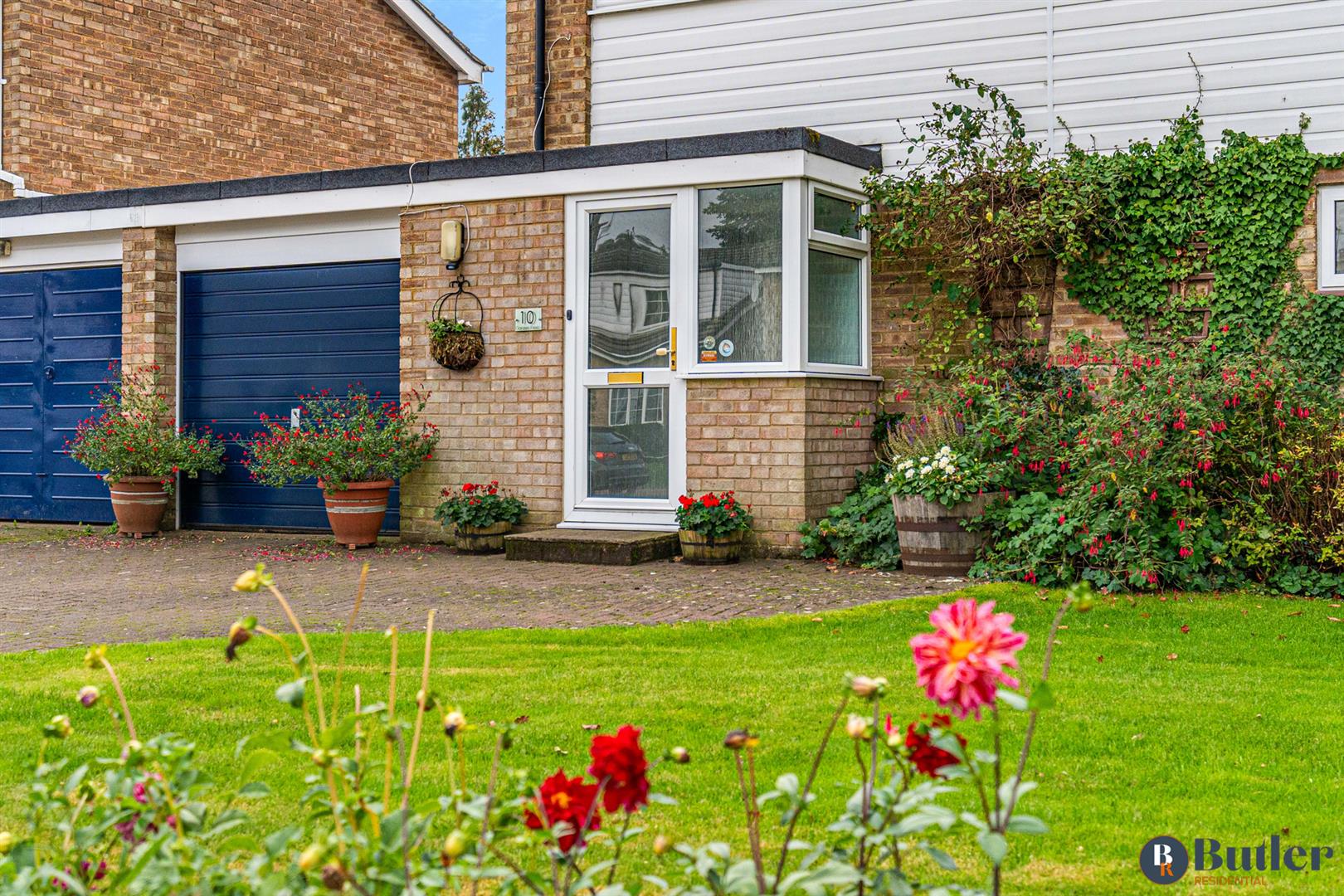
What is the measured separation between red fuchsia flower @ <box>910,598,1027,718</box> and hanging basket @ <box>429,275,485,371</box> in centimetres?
900

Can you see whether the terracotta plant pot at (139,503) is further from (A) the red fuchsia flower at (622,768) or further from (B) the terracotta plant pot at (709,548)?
(A) the red fuchsia flower at (622,768)

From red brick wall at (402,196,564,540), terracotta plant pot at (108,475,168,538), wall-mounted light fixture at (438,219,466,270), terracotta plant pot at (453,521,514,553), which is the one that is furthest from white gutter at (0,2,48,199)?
terracotta plant pot at (453,521,514,553)

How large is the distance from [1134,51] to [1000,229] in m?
1.93

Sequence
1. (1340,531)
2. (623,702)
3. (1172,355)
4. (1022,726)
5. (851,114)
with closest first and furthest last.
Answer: (1022,726)
(623,702)
(1340,531)
(1172,355)
(851,114)

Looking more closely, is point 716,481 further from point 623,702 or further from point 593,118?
point 623,702

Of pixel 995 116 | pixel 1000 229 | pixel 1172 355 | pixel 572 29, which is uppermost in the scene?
pixel 572 29

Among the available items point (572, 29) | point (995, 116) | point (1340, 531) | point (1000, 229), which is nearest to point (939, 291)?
point (1000, 229)

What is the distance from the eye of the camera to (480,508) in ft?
33.3

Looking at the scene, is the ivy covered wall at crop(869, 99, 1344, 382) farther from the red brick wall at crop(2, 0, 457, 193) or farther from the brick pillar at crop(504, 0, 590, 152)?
the red brick wall at crop(2, 0, 457, 193)

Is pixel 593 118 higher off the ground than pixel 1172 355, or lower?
higher

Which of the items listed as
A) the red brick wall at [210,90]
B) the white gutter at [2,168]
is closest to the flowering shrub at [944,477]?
the white gutter at [2,168]

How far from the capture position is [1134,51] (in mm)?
10227

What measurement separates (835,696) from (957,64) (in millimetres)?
7308

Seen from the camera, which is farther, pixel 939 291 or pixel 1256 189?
pixel 939 291
